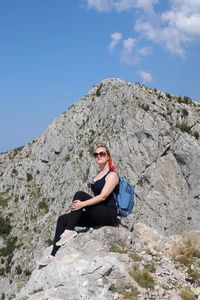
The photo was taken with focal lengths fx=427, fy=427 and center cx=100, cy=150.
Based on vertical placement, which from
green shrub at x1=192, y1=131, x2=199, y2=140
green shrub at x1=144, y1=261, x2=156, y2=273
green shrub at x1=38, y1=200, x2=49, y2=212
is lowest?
green shrub at x1=144, y1=261, x2=156, y2=273

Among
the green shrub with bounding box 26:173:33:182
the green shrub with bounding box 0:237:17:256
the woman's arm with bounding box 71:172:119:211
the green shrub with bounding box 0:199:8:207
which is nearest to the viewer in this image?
the woman's arm with bounding box 71:172:119:211

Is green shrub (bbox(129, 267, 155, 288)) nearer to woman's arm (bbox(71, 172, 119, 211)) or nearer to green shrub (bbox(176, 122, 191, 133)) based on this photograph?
woman's arm (bbox(71, 172, 119, 211))

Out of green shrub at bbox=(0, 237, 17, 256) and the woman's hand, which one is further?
green shrub at bbox=(0, 237, 17, 256)

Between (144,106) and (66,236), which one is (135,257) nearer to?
(66,236)

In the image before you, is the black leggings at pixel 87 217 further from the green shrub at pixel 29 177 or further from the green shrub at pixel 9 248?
the green shrub at pixel 29 177

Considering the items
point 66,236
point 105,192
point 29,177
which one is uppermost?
point 29,177

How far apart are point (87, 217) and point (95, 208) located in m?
0.47

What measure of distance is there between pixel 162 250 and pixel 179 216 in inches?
2318

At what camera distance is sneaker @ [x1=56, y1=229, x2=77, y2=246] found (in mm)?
12164

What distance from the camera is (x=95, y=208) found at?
40.4 feet

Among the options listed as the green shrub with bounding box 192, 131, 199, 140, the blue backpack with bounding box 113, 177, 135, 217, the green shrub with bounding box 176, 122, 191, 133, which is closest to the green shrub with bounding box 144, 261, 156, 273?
the blue backpack with bounding box 113, 177, 135, 217

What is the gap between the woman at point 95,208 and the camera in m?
12.1

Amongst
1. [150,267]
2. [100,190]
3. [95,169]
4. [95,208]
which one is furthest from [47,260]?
[95,169]

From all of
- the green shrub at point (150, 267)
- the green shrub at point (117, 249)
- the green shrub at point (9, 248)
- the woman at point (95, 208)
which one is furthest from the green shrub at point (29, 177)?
the green shrub at point (150, 267)
